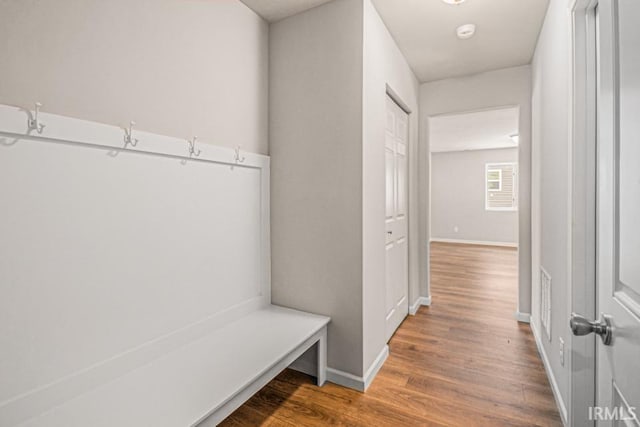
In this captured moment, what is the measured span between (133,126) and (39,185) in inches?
17.5

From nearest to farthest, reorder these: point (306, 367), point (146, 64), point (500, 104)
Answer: point (146, 64) < point (306, 367) < point (500, 104)

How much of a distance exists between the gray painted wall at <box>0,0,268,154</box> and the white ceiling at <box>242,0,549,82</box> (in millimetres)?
408

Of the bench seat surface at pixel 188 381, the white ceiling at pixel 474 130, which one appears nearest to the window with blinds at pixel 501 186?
the white ceiling at pixel 474 130

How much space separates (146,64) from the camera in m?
1.48

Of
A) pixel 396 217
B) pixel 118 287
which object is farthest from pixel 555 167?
pixel 118 287

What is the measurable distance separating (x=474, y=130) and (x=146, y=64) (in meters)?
6.03

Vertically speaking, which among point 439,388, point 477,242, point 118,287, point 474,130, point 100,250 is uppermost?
point 474,130

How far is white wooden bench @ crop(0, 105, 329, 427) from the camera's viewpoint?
1.09 m

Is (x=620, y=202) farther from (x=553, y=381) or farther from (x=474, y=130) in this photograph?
(x=474, y=130)

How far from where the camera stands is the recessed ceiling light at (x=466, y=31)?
236 centimetres

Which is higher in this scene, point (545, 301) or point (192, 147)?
point (192, 147)

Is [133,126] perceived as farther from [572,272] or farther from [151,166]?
[572,272]

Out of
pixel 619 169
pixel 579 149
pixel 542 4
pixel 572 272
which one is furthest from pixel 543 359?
pixel 542 4

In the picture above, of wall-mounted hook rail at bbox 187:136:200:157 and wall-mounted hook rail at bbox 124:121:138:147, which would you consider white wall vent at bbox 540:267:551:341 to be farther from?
wall-mounted hook rail at bbox 124:121:138:147
